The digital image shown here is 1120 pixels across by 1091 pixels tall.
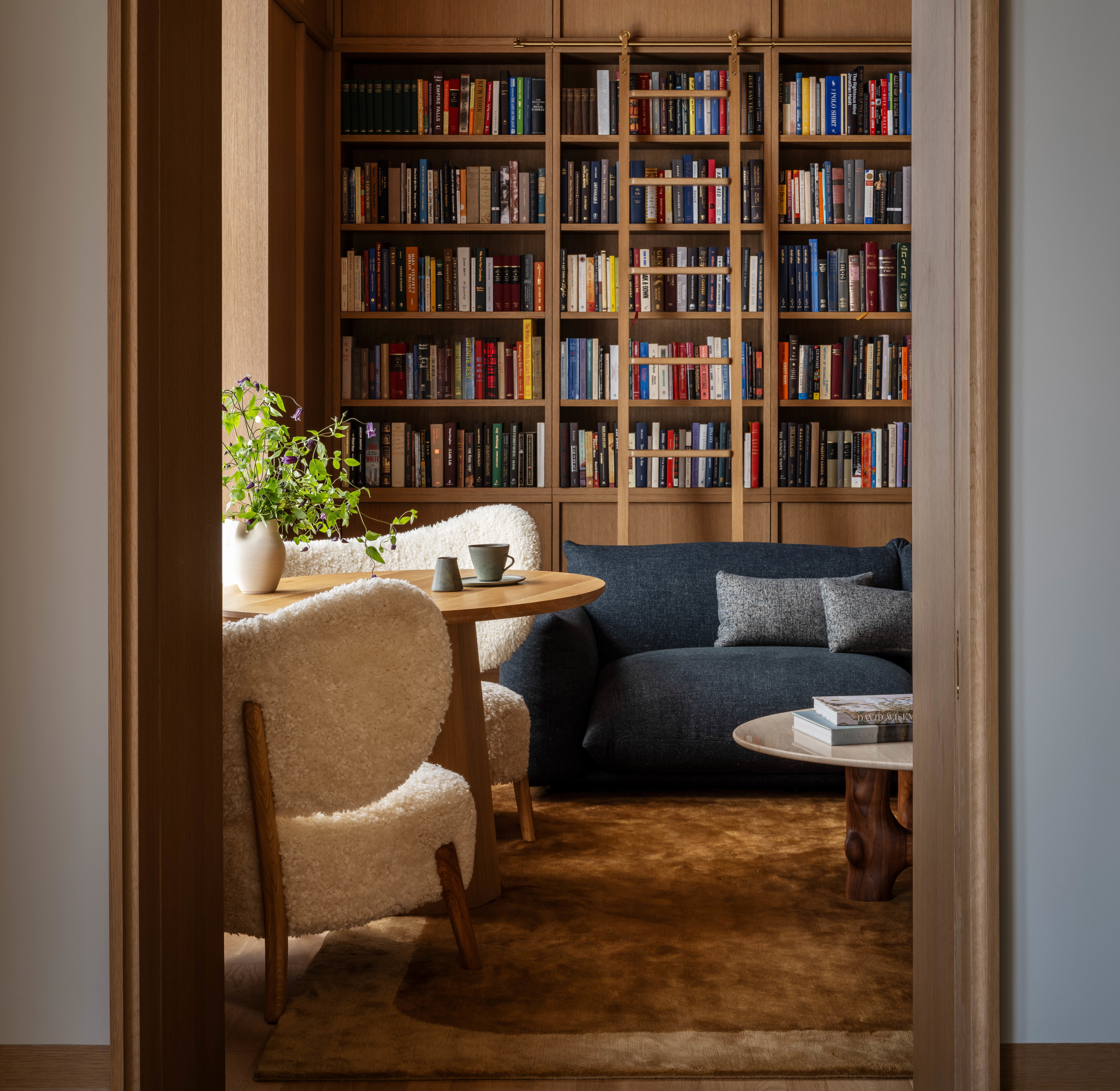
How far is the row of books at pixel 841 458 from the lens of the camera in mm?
4750

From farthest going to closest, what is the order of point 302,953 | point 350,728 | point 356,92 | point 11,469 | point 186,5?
point 356,92, point 302,953, point 350,728, point 186,5, point 11,469

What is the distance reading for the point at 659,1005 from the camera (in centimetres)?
199

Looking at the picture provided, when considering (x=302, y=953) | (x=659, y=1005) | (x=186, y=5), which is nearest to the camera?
(x=186, y=5)

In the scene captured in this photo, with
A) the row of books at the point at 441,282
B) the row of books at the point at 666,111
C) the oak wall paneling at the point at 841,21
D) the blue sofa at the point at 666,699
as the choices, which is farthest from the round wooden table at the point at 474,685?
the oak wall paneling at the point at 841,21

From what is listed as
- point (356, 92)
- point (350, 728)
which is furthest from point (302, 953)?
point (356, 92)

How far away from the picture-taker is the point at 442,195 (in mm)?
4695

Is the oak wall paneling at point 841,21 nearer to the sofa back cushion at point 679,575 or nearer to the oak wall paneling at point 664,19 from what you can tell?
the oak wall paneling at point 664,19

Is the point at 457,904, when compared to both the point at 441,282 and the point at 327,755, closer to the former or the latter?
the point at 327,755

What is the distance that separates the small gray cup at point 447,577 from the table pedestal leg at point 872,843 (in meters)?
0.96

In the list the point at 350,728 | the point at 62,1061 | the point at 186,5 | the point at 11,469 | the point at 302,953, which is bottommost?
the point at 302,953

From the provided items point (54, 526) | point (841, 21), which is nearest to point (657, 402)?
point (841, 21)

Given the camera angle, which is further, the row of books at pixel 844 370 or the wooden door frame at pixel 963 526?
the row of books at pixel 844 370

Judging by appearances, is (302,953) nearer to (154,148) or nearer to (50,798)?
(50,798)

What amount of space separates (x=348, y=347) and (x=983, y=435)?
3.70m
